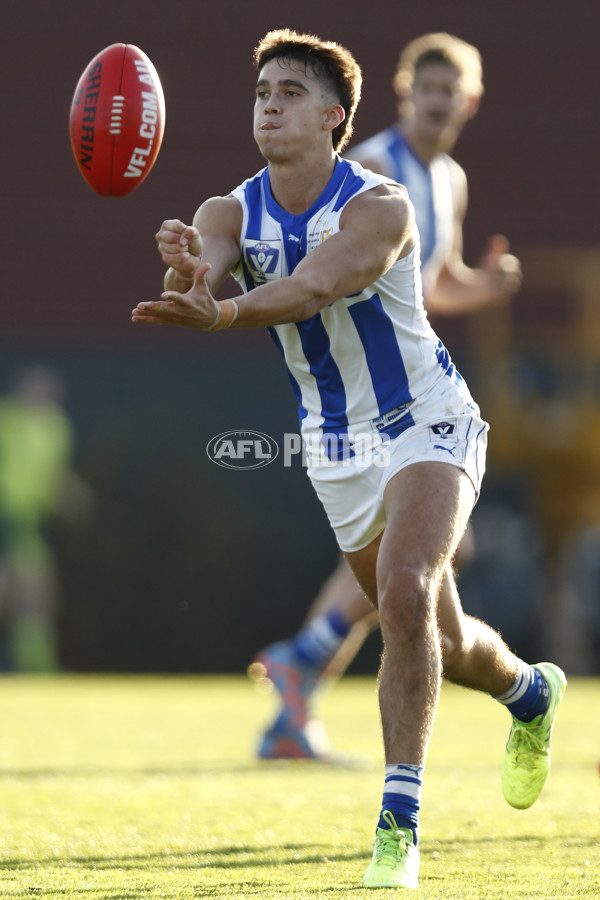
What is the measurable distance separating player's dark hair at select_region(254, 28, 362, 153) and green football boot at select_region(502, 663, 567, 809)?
1.81 metres

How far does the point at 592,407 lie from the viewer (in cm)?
1302

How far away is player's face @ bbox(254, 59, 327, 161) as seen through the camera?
12.6 feet

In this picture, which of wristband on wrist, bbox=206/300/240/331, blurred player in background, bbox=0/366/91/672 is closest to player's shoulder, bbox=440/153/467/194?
wristband on wrist, bbox=206/300/240/331

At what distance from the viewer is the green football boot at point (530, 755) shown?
4.20 meters

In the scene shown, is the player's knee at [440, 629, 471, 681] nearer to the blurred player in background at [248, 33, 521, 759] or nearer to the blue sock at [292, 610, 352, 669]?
the blurred player in background at [248, 33, 521, 759]

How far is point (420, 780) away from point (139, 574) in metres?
9.51

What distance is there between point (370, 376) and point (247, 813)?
1577 mm

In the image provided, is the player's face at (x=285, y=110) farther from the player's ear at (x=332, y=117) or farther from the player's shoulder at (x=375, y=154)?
the player's shoulder at (x=375, y=154)

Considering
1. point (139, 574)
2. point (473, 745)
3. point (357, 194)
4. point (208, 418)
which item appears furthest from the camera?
point (208, 418)

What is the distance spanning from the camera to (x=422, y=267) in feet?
20.6

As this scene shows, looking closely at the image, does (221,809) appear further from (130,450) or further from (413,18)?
(413,18)

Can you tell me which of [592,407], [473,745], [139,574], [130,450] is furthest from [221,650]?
[473,745]

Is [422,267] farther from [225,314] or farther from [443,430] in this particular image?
[225,314]

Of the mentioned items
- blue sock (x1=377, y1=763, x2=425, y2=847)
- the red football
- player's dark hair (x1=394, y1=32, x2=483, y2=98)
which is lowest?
blue sock (x1=377, y1=763, x2=425, y2=847)
